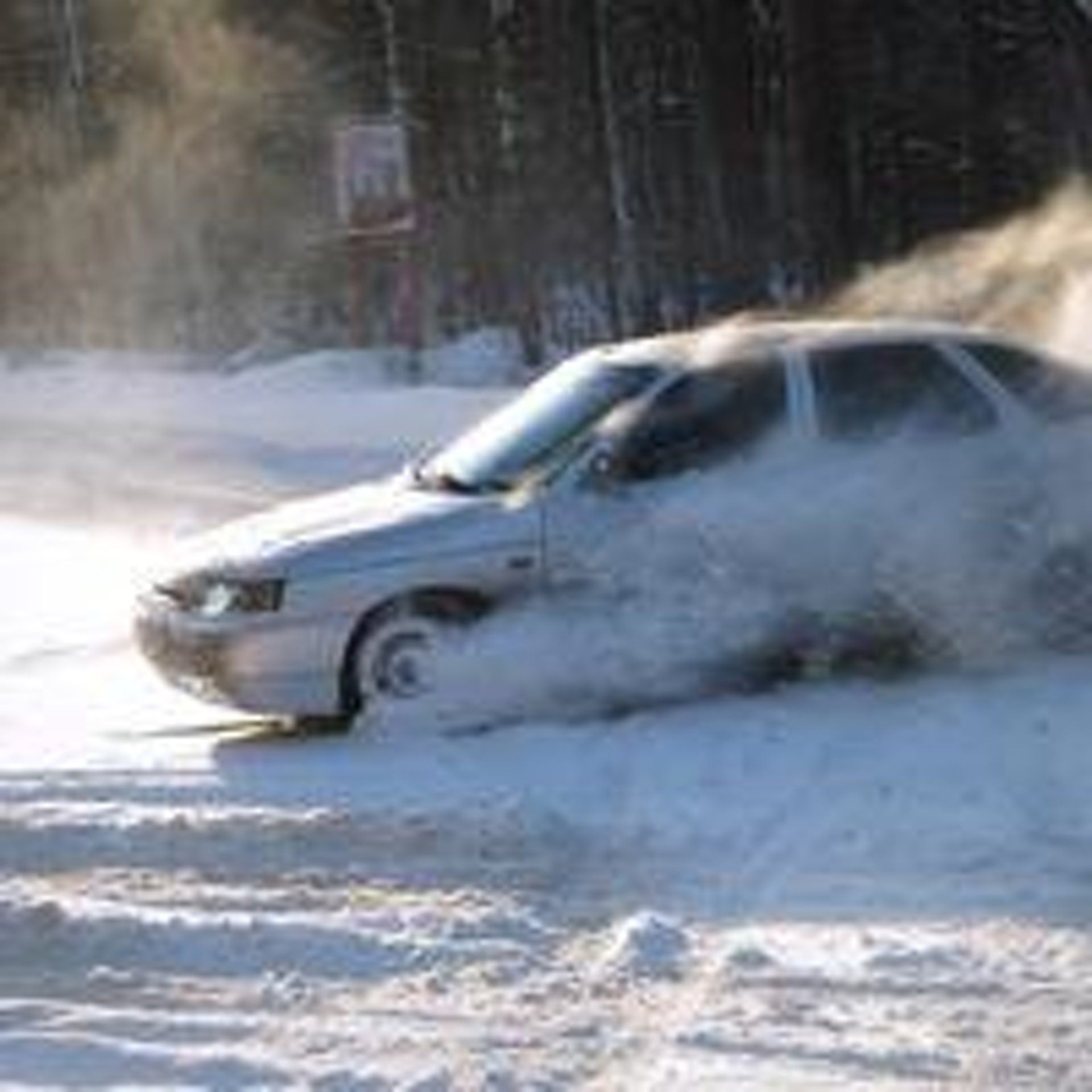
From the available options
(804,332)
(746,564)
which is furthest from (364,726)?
(804,332)

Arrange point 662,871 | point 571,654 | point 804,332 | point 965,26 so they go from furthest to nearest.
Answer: point 965,26 < point 804,332 < point 571,654 < point 662,871

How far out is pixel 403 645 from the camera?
10.9 m

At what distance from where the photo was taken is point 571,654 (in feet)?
35.6

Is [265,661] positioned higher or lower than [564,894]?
higher

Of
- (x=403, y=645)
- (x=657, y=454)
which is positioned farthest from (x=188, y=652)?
(x=657, y=454)

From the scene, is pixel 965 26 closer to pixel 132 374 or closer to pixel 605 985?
pixel 132 374

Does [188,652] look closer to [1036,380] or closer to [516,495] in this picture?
[516,495]

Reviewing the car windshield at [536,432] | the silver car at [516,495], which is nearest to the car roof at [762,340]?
the silver car at [516,495]

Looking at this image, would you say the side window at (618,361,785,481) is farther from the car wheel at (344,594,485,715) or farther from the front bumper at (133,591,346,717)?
the front bumper at (133,591,346,717)

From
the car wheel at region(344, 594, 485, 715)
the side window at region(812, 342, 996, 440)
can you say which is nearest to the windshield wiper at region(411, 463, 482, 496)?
the car wheel at region(344, 594, 485, 715)

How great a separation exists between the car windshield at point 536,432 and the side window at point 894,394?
2.24 ft

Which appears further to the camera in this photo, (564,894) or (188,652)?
(188,652)

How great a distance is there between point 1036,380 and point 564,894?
4.33 meters

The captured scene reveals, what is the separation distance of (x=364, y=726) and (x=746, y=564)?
1537 millimetres
